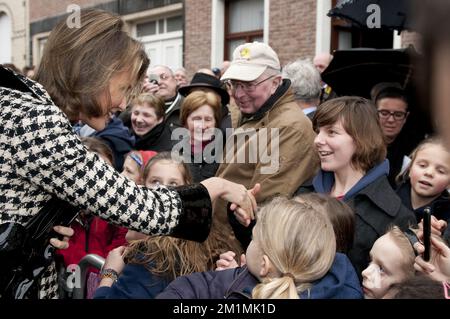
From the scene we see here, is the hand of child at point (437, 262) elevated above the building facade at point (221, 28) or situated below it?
below

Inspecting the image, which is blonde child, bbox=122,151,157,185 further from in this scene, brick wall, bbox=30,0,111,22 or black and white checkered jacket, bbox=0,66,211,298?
brick wall, bbox=30,0,111,22

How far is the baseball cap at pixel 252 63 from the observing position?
3.38 m

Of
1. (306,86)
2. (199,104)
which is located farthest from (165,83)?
(306,86)

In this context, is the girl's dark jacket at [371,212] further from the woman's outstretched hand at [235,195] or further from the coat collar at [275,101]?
the coat collar at [275,101]

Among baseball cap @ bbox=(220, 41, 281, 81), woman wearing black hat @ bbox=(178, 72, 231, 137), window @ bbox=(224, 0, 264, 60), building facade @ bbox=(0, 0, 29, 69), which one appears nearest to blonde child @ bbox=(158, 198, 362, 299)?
baseball cap @ bbox=(220, 41, 281, 81)

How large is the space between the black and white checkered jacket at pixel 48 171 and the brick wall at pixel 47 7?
15.1m

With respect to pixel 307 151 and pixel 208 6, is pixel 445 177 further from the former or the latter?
pixel 208 6

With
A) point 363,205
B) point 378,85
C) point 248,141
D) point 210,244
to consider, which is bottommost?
point 210,244

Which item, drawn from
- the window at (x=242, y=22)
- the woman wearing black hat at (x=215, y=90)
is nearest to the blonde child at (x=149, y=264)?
the woman wearing black hat at (x=215, y=90)

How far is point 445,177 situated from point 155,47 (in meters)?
12.5

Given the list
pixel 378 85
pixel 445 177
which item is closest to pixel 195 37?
pixel 378 85

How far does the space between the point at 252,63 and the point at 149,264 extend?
5.22ft

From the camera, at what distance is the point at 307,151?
3.12 metres
